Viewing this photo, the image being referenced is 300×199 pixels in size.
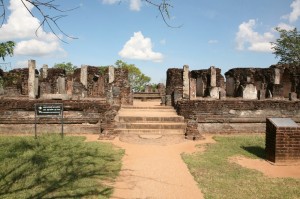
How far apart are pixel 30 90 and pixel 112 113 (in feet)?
38.2

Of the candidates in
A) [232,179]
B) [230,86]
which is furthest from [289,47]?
[232,179]

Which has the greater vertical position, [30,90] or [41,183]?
[30,90]

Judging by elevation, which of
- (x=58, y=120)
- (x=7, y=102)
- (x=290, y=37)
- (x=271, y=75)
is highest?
(x=290, y=37)

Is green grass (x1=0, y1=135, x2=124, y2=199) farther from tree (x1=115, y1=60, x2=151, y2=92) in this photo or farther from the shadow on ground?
tree (x1=115, y1=60, x2=151, y2=92)

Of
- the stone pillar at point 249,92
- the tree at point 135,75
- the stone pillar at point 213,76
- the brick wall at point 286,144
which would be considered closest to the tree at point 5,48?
the brick wall at point 286,144

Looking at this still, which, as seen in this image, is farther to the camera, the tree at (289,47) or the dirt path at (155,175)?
the tree at (289,47)

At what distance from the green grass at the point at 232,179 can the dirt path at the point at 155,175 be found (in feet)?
0.80

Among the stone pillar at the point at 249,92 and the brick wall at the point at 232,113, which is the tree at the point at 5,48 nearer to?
the brick wall at the point at 232,113

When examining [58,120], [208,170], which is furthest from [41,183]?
[58,120]

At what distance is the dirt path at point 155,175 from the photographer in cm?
488

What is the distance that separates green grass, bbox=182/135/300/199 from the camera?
487 centimetres

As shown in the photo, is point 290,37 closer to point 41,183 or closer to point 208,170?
point 208,170

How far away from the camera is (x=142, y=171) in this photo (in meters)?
6.17

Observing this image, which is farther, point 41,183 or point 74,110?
point 74,110
